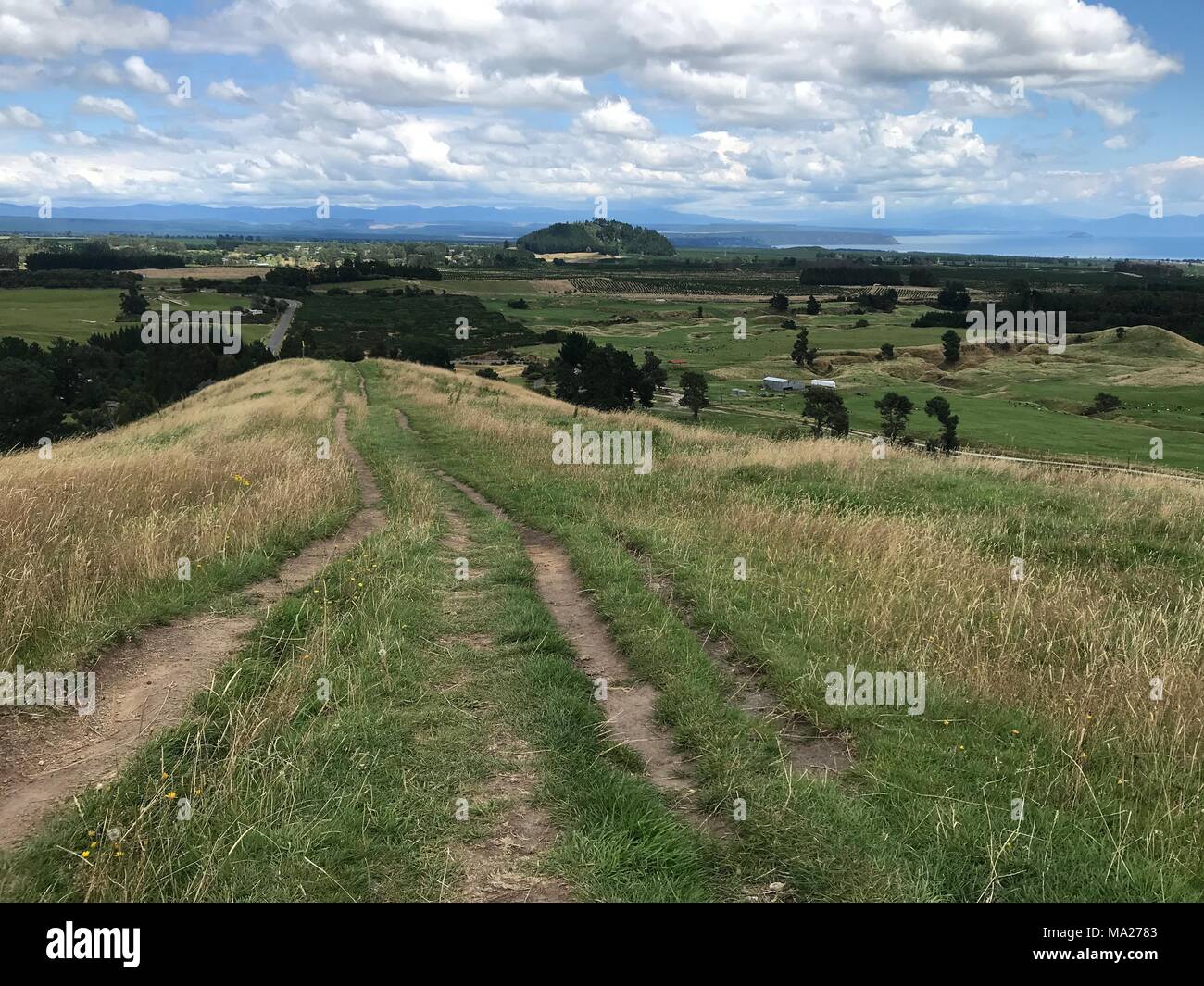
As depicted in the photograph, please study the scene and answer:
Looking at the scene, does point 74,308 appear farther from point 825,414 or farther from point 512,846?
point 512,846

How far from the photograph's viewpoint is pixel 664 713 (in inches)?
235

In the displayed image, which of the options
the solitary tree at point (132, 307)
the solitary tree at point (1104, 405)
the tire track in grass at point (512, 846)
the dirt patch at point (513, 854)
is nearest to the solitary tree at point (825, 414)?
the solitary tree at point (1104, 405)

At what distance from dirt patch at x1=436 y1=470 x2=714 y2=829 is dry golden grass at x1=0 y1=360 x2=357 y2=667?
11.2 ft

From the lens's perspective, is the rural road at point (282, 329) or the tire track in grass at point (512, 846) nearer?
the tire track in grass at point (512, 846)

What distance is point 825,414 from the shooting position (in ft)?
242

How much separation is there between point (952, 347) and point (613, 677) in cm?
13276

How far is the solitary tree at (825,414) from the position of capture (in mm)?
70250

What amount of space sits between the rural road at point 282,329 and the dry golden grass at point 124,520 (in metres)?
76.9

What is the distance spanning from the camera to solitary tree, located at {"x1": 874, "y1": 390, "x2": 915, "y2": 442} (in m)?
70.8

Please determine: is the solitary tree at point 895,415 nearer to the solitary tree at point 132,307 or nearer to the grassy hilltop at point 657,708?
the grassy hilltop at point 657,708

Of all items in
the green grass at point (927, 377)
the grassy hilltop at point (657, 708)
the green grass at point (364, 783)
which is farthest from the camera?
the green grass at point (927, 377)

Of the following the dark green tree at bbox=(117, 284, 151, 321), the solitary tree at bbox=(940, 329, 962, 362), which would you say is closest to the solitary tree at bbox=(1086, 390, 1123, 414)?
the solitary tree at bbox=(940, 329, 962, 362)
